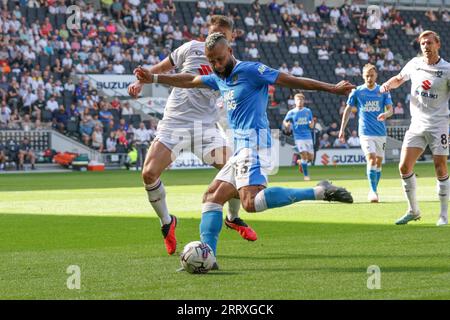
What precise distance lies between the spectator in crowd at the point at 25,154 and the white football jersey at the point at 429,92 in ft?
83.9

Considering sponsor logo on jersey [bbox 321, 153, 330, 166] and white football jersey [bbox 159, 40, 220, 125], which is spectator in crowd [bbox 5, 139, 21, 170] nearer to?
sponsor logo on jersey [bbox 321, 153, 330, 166]

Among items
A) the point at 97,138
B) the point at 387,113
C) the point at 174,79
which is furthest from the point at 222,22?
the point at 97,138

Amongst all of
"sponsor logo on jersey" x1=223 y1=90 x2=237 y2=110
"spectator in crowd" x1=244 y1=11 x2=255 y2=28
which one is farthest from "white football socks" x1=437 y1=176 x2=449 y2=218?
"spectator in crowd" x1=244 y1=11 x2=255 y2=28

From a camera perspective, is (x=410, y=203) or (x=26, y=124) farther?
(x=26, y=124)

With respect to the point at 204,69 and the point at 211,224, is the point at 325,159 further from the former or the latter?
the point at 211,224

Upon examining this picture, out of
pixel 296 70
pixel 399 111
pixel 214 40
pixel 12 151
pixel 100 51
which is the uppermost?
pixel 100 51

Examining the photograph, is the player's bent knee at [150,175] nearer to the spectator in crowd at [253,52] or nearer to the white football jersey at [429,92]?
the white football jersey at [429,92]

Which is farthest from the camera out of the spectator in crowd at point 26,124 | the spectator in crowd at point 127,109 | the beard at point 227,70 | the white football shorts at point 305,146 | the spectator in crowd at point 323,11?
the spectator in crowd at point 323,11

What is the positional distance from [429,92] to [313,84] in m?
4.99

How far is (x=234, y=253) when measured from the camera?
10.8 m

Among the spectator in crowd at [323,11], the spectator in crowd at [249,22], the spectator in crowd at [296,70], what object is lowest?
the spectator in crowd at [296,70]

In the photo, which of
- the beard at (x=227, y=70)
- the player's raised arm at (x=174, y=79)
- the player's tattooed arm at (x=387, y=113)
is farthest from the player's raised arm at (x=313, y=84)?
the player's tattooed arm at (x=387, y=113)

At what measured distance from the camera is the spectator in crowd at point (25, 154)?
123 ft
